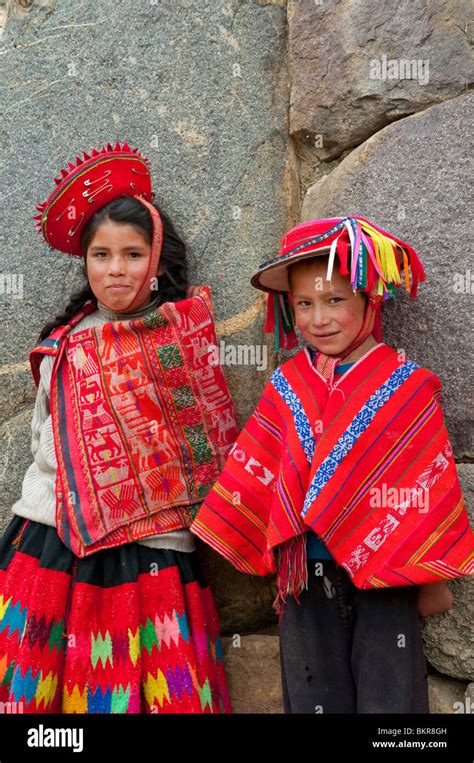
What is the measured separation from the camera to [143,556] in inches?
89.7

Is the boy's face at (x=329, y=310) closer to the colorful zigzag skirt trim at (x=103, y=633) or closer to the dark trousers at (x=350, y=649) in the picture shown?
the dark trousers at (x=350, y=649)

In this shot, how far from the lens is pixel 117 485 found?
2.26 metres

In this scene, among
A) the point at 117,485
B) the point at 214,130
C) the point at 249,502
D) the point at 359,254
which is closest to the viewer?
the point at 359,254

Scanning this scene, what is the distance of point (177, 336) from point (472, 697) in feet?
3.81

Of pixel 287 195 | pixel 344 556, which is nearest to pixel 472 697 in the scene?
pixel 344 556

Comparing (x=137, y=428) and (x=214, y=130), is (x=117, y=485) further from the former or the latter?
(x=214, y=130)

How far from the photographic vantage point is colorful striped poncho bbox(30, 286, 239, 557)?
226 centimetres

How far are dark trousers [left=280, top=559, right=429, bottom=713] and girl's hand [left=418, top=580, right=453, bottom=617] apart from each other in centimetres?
2

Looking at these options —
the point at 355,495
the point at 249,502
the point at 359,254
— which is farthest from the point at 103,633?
the point at 359,254

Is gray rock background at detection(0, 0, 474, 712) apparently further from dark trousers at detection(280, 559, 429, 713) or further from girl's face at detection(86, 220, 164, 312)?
dark trousers at detection(280, 559, 429, 713)

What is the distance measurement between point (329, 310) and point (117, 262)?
0.62m

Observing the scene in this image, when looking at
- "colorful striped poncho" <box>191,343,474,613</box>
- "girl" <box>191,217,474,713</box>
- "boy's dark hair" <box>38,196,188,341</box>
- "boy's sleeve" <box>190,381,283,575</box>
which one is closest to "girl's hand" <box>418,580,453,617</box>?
"girl" <box>191,217,474,713</box>

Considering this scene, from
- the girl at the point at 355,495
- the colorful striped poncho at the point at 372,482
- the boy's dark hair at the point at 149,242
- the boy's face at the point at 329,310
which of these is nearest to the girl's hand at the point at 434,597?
the girl at the point at 355,495
